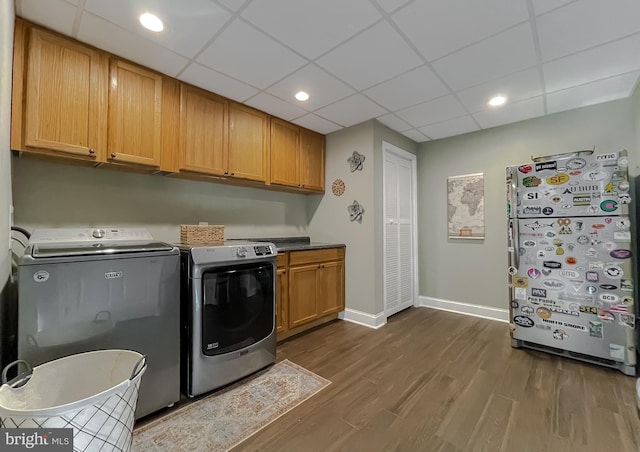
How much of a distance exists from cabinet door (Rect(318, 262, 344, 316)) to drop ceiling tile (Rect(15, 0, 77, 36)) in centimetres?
277

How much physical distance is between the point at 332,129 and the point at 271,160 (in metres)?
0.99

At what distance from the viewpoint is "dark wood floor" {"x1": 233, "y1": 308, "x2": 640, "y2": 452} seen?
57.0 inches

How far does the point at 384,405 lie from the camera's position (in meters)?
1.75

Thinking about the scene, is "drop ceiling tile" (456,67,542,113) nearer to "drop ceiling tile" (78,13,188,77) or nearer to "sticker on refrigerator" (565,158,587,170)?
"sticker on refrigerator" (565,158,587,170)

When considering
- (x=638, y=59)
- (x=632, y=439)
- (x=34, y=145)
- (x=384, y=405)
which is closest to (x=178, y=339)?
(x=384, y=405)

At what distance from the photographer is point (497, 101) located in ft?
8.93

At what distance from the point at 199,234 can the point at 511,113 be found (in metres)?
3.51

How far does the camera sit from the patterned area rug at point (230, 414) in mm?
1434

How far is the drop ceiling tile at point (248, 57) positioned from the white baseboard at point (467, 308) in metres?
3.48

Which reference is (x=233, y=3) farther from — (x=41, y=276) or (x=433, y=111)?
(x=433, y=111)

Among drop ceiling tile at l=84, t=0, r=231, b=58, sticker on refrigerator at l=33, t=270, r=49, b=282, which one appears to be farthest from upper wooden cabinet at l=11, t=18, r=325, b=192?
sticker on refrigerator at l=33, t=270, r=49, b=282

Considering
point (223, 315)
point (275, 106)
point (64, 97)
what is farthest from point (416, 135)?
point (64, 97)

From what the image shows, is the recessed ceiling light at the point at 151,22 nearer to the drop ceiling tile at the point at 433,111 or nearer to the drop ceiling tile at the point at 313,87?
the drop ceiling tile at the point at 313,87

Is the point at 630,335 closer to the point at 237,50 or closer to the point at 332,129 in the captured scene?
the point at 332,129
